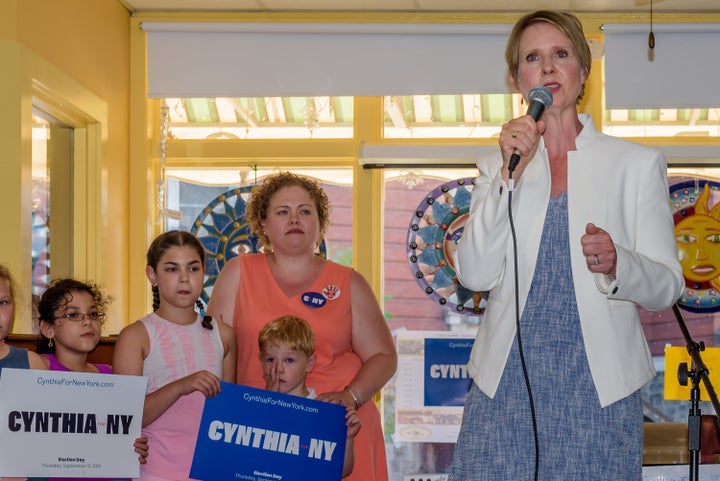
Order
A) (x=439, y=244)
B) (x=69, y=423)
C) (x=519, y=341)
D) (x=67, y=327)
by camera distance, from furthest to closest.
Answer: (x=439, y=244) < (x=67, y=327) < (x=69, y=423) < (x=519, y=341)

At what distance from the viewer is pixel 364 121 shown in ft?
17.6

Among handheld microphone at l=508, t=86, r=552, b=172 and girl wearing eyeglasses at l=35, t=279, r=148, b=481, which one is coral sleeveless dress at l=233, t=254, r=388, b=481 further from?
handheld microphone at l=508, t=86, r=552, b=172

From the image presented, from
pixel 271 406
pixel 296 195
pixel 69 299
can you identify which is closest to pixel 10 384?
pixel 69 299

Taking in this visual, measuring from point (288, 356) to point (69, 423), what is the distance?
603 millimetres

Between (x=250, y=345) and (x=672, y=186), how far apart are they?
308 centimetres

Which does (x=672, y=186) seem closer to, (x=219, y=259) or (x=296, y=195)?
(x=219, y=259)

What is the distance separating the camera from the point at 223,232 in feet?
17.6

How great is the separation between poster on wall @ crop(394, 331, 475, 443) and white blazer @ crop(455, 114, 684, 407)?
3541 millimetres

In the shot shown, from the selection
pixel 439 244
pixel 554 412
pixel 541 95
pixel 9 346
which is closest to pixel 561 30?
pixel 541 95

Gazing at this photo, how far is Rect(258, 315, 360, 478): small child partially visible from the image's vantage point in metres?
2.77

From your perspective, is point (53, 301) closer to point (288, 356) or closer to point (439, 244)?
point (288, 356)

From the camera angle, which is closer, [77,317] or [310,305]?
[77,317]

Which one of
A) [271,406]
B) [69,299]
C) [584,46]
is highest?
[584,46]

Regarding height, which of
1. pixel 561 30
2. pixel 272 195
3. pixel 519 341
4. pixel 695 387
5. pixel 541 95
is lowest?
pixel 695 387
